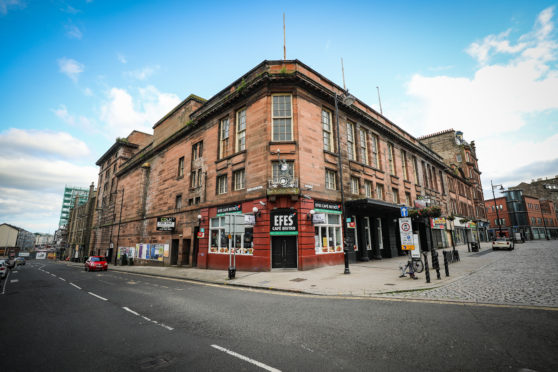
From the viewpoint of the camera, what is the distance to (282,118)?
1762 cm

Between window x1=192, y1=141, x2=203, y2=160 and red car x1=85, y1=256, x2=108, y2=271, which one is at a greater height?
window x1=192, y1=141, x2=203, y2=160

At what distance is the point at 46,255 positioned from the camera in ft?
343

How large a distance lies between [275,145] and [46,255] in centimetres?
13828

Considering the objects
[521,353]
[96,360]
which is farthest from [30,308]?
[521,353]

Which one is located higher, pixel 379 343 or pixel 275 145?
pixel 275 145

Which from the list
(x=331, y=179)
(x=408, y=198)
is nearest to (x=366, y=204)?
(x=331, y=179)

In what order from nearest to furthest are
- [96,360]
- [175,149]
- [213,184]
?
[96,360] → [213,184] → [175,149]

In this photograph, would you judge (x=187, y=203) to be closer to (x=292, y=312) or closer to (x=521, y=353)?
(x=292, y=312)

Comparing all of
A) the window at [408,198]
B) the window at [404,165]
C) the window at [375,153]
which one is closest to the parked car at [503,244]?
the window at [408,198]

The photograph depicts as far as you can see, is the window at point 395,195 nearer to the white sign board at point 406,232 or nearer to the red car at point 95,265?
the white sign board at point 406,232

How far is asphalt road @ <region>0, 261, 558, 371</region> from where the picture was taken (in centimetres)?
382

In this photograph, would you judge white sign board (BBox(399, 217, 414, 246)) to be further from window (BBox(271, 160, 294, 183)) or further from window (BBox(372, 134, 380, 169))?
window (BBox(372, 134, 380, 169))

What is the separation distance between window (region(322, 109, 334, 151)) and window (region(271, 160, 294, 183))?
14.2ft

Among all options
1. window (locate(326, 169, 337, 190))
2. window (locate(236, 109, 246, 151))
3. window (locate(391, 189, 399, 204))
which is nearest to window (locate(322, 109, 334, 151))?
window (locate(326, 169, 337, 190))
